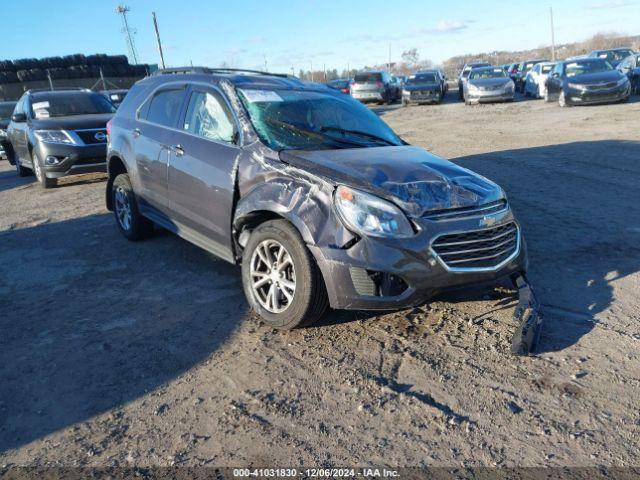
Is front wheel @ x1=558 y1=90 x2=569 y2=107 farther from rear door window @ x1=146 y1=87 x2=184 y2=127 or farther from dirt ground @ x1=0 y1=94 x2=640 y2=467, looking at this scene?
rear door window @ x1=146 y1=87 x2=184 y2=127

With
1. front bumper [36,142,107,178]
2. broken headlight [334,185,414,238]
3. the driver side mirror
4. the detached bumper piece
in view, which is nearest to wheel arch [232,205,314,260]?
broken headlight [334,185,414,238]

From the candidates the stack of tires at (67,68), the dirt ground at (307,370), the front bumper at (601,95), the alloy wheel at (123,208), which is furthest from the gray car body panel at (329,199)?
the stack of tires at (67,68)

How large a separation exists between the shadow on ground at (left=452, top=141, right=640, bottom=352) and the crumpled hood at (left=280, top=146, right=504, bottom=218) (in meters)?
1.01

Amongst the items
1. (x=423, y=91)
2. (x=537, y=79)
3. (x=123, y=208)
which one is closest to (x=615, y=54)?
(x=537, y=79)

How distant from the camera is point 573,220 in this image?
5.98 meters

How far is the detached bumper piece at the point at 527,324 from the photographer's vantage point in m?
3.28

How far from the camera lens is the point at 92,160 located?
944 cm

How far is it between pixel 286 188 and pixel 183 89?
203 centimetres

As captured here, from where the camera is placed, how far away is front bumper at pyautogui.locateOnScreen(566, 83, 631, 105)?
16.9 m

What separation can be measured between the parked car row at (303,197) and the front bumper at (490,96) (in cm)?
1855

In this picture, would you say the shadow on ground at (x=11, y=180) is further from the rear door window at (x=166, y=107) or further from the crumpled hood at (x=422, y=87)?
the crumpled hood at (x=422, y=87)

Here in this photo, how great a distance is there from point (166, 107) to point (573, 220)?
4506mm

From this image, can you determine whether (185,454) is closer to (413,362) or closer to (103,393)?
(103,393)

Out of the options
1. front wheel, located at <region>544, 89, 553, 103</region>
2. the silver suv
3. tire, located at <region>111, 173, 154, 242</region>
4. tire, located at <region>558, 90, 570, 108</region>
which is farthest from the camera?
the silver suv
